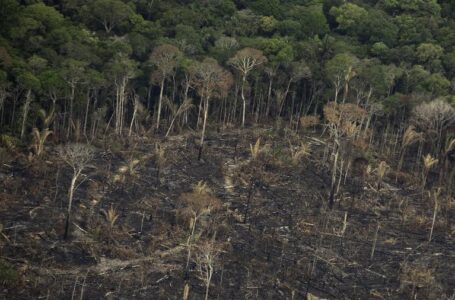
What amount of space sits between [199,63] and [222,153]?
29.2 ft

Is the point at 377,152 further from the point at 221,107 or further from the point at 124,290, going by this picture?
the point at 124,290

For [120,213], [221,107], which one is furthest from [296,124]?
[120,213]

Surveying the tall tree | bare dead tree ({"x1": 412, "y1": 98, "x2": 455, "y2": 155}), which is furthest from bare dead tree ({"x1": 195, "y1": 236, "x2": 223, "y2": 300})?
bare dead tree ({"x1": 412, "y1": 98, "x2": 455, "y2": 155})

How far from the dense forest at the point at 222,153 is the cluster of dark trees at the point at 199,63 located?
206 millimetres

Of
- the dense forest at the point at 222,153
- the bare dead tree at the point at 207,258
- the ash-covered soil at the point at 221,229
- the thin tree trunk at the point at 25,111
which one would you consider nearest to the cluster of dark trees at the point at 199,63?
the thin tree trunk at the point at 25,111

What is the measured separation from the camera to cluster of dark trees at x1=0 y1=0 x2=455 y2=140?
61.8m

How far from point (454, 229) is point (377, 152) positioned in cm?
1273

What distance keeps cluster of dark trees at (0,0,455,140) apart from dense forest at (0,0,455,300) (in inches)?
8.1

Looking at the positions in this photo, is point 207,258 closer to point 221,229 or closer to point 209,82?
point 221,229

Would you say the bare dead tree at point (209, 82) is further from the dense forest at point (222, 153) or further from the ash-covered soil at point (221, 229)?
the ash-covered soil at point (221, 229)

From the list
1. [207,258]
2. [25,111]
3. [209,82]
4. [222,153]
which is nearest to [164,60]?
[209,82]

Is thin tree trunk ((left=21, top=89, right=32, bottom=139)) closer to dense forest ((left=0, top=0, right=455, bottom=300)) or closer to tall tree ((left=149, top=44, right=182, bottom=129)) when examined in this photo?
dense forest ((left=0, top=0, right=455, bottom=300))

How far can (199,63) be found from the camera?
2584 inches

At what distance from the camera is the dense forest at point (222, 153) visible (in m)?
45.6
